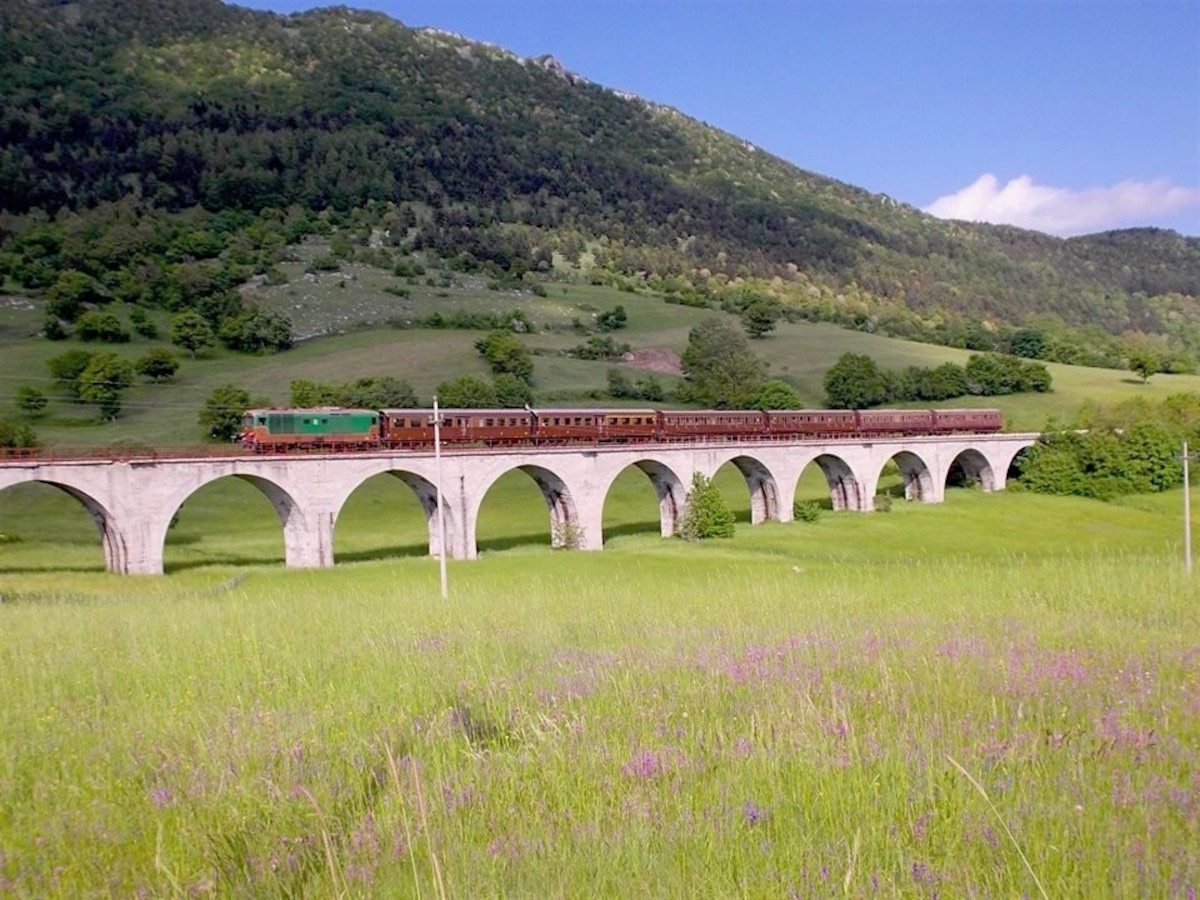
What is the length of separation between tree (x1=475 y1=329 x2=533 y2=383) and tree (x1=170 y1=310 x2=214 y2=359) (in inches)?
957

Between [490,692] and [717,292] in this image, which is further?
[717,292]

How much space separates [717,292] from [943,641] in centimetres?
13843

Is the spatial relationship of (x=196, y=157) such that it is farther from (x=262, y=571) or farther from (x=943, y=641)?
(x=943, y=641)

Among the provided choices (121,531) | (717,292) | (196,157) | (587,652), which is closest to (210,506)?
(121,531)

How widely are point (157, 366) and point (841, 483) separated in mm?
48192

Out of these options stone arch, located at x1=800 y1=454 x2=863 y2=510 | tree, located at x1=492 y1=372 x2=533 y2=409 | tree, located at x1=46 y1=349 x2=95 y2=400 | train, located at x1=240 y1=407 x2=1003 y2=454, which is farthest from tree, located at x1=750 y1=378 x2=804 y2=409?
tree, located at x1=46 y1=349 x2=95 y2=400

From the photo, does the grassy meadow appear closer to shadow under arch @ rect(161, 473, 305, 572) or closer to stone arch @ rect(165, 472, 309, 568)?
stone arch @ rect(165, 472, 309, 568)

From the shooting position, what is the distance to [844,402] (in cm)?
8150

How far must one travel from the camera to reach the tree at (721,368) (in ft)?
254

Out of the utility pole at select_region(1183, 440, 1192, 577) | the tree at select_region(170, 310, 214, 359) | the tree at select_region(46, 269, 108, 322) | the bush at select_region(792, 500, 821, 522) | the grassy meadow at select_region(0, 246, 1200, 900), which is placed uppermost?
the tree at select_region(46, 269, 108, 322)

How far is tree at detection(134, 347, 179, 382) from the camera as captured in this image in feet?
220

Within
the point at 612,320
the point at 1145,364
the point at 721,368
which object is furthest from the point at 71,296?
the point at 1145,364

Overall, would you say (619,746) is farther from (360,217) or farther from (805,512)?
(360,217)

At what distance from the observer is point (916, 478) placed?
61.5m
